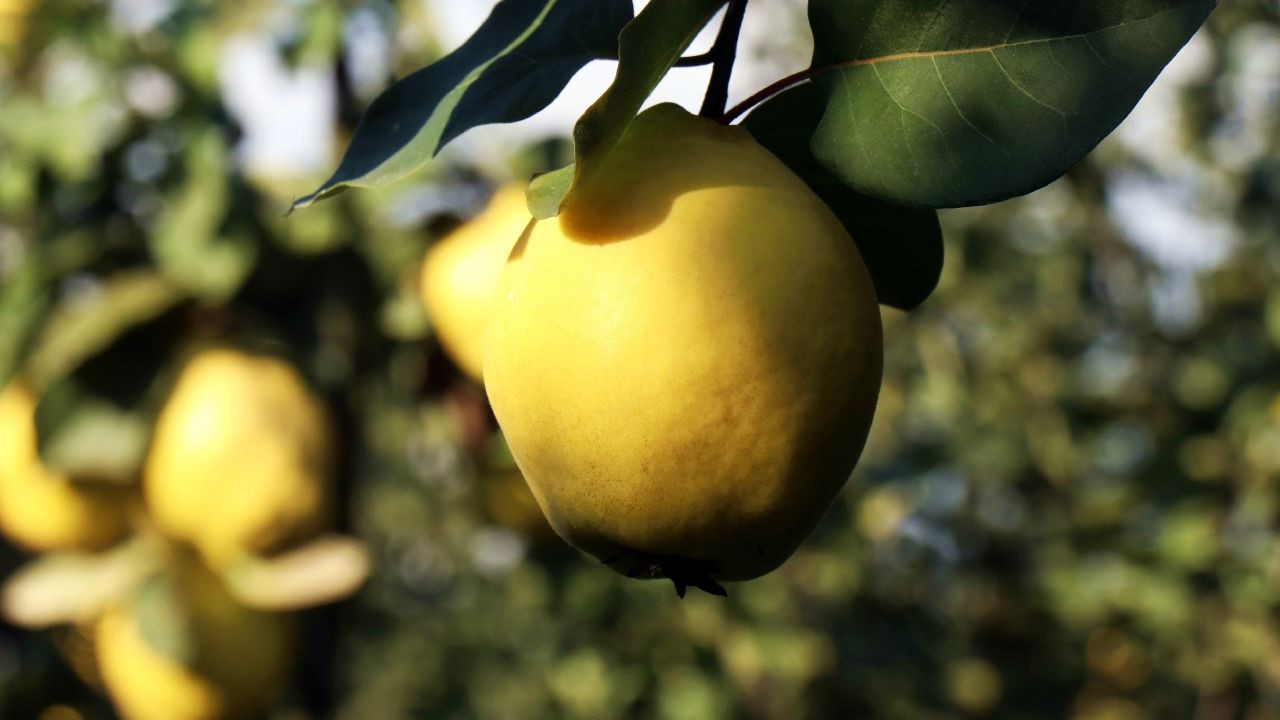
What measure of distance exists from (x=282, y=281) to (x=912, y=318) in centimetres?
172

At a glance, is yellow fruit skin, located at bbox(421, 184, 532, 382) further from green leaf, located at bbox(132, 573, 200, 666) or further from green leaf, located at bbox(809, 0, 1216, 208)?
green leaf, located at bbox(809, 0, 1216, 208)

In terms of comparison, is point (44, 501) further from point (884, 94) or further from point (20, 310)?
point (884, 94)

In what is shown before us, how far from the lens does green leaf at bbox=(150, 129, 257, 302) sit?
1.67 metres

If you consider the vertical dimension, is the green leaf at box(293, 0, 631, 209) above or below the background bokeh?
above

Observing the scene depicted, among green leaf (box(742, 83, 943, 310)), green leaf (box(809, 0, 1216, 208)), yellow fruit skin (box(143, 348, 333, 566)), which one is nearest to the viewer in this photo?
green leaf (box(809, 0, 1216, 208))

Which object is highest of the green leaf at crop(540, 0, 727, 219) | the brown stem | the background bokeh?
the green leaf at crop(540, 0, 727, 219)

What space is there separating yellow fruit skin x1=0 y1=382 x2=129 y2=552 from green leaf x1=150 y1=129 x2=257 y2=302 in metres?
0.29

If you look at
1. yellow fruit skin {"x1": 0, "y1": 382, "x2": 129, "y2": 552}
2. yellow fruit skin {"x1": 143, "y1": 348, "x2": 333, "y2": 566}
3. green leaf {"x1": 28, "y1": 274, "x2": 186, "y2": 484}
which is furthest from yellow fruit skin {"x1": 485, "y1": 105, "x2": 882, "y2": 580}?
yellow fruit skin {"x1": 0, "y1": 382, "x2": 129, "y2": 552}

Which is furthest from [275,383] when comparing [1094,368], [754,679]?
[1094,368]

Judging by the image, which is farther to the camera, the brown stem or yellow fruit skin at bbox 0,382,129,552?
yellow fruit skin at bbox 0,382,129,552

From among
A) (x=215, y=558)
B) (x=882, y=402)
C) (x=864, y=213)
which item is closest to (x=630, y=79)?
(x=864, y=213)

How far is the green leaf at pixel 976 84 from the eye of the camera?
0.53m

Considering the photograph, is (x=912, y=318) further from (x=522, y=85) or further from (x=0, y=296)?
(x=522, y=85)

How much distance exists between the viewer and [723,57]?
584mm
